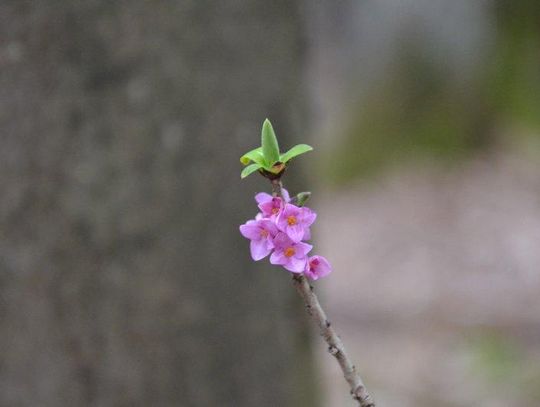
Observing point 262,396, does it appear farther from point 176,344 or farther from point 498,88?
point 498,88

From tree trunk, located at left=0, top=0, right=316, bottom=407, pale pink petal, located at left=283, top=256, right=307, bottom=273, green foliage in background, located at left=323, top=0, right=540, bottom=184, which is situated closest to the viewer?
pale pink petal, located at left=283, top=256, right=307, bottom=273

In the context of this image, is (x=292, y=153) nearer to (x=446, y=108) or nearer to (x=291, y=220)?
(x=291, y=220)

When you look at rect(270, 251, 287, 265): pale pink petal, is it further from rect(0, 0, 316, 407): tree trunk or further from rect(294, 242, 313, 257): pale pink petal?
rect(0, 0, 316, 407): tree trunk

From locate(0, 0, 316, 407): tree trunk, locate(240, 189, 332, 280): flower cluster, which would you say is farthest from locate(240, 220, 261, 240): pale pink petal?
locate(0, 0, 316, 407): tree trunk

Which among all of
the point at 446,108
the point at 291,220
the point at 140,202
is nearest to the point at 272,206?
the point at 291,220

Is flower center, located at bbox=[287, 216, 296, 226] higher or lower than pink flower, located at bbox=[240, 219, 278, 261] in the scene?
lower
